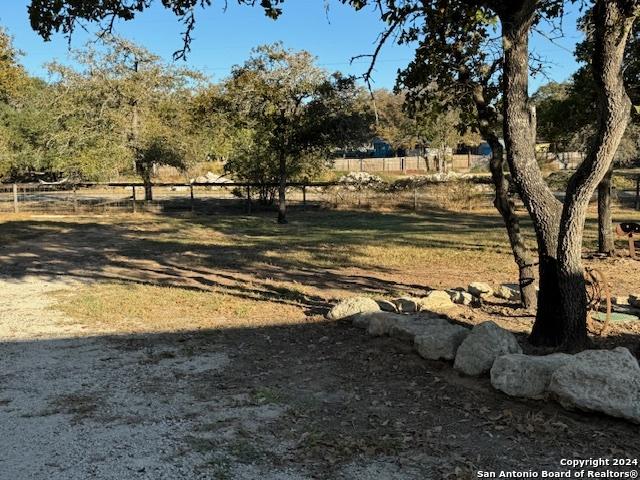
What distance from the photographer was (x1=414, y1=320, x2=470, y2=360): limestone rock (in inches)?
205

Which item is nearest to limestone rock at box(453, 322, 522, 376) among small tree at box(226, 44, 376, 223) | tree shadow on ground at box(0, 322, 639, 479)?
tree shadow on ground at box(0, 322, 639, 479)

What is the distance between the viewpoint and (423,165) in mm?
58125

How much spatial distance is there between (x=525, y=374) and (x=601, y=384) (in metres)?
0.56

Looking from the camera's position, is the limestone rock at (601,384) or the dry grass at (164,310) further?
the dry grass at (164,310)

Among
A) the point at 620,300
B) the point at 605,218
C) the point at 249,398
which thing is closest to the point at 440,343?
the point at 249,398

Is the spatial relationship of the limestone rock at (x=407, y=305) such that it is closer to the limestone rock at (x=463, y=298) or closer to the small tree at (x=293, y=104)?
the limestone rock at (x=463, y=298)

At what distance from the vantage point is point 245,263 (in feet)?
38.2

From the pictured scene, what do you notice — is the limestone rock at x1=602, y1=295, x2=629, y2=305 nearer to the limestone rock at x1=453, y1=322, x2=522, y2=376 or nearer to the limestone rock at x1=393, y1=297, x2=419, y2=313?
the limestone rock at x1=393, y1=297, x2=419, y2=313

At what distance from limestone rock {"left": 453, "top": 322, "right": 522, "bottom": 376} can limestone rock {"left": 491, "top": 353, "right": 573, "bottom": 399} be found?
25cm

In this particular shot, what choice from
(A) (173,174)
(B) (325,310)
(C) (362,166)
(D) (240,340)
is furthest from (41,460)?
(C) (362,166)

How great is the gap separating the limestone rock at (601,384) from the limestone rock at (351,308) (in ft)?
9.89

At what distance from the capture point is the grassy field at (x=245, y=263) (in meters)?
7.85

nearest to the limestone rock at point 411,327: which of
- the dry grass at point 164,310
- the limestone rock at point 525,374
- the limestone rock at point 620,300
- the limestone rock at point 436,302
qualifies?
the limestone rock at point 436,302

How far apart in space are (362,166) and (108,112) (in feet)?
115
